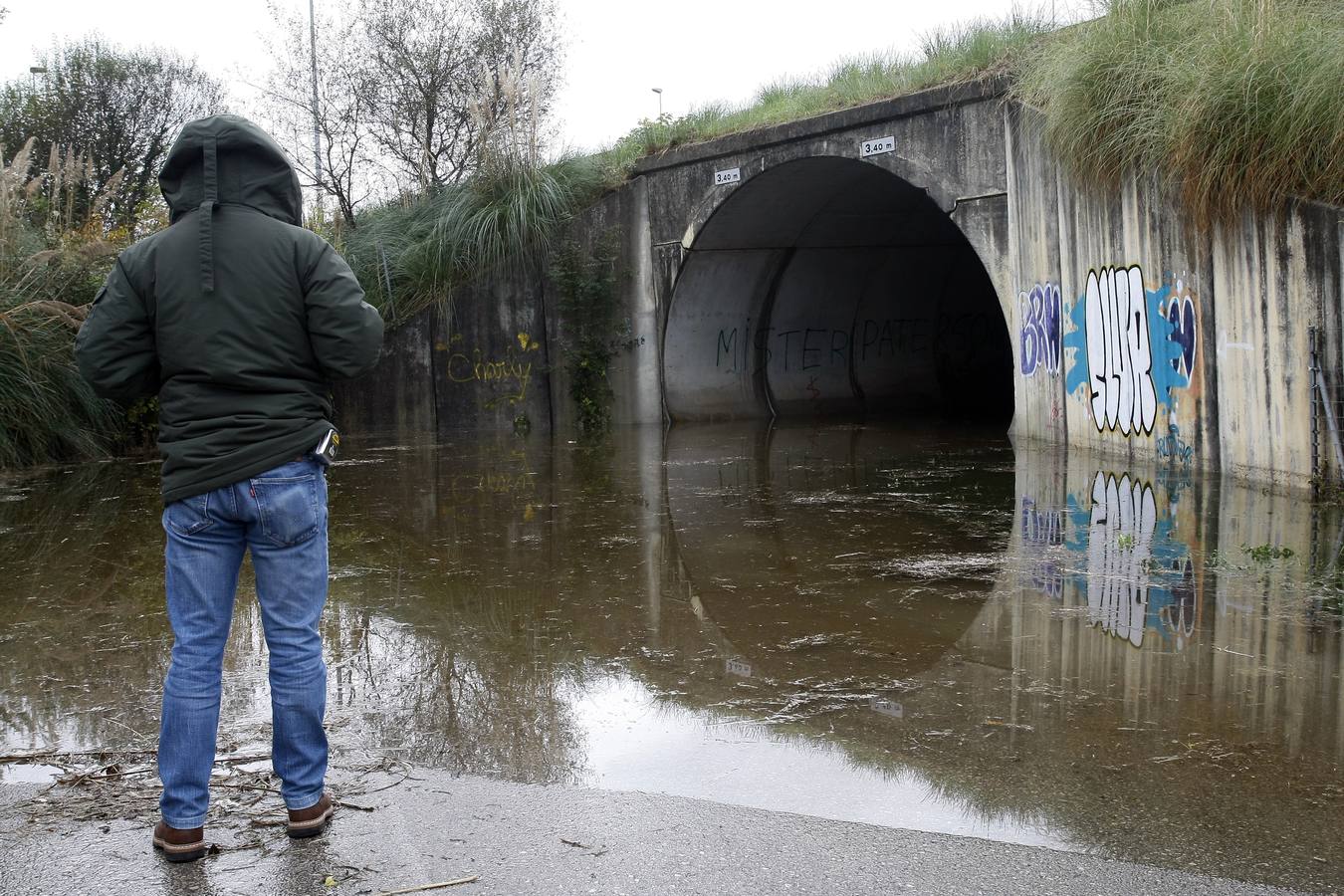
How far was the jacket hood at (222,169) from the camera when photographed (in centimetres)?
317

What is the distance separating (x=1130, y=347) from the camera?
1014cm

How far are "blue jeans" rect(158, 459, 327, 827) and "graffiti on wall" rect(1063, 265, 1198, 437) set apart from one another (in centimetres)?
782

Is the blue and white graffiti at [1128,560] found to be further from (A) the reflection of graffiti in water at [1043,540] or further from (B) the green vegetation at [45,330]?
(B) the green vegetation at [45,330]

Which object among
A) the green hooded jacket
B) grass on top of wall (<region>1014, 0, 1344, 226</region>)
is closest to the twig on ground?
the green hooded jacket

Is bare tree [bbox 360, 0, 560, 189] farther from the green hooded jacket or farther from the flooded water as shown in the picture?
the green hooded jacket

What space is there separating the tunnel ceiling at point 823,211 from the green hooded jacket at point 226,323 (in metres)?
11.8

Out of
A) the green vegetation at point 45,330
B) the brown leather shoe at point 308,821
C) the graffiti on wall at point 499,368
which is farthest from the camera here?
the graffiti on wall at point 499,368

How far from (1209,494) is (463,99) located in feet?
53.5

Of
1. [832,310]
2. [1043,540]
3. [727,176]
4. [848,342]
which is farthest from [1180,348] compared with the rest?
[848,342]

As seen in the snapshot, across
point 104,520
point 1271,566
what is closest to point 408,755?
point 1271,566

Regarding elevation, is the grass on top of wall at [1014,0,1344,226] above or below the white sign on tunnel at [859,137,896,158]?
below

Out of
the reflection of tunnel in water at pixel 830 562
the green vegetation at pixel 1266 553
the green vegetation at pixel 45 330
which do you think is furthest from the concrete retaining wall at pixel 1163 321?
the green vegetation at pixel 45 330

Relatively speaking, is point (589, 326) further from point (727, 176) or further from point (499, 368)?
point (727, 176)

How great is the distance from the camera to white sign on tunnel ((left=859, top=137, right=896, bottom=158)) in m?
13.3
